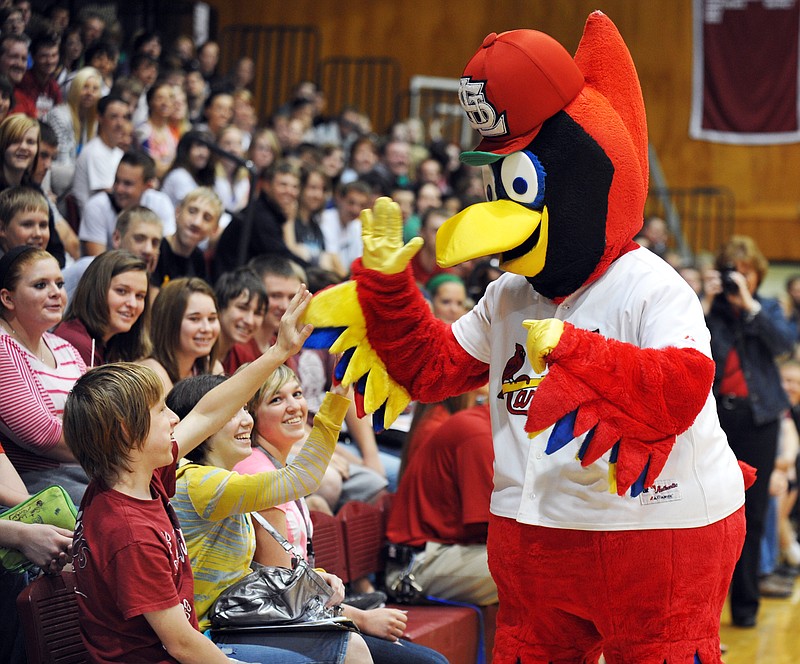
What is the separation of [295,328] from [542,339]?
604mm

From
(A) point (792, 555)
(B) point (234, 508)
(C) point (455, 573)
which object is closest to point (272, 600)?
(B) point (234, 508)

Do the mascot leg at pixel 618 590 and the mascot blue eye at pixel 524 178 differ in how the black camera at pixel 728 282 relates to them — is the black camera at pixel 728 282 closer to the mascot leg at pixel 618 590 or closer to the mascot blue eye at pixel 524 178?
the mascot leg at pixel 618 590

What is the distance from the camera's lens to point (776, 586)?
5.16 m

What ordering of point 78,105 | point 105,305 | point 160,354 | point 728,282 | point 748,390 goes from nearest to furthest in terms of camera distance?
point 105,305, point 160,354, point 748,390, point 728,282, point 78,105

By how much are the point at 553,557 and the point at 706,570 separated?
279 mm

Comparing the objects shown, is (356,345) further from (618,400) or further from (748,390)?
(748,390)

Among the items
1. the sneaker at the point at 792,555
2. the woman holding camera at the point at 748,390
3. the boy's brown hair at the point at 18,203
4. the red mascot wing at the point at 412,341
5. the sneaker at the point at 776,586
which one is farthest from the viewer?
the sneaker at the point at 792,555

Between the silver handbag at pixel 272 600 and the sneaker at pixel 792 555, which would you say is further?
the sneaker at pixel 792 555

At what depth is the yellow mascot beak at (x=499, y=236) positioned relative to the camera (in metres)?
2.02

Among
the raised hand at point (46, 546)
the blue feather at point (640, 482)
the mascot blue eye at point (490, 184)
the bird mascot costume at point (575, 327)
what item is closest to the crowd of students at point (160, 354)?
the raised hand at point (46, 546)

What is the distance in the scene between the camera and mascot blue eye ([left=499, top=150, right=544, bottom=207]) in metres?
2.09

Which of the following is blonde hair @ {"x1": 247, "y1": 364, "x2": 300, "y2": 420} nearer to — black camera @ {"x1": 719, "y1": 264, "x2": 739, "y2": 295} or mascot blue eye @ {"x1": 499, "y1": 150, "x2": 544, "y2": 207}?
mascot blue eye @ {"x1": 499, "y1": 150, "x2": 544, "y2": 207}

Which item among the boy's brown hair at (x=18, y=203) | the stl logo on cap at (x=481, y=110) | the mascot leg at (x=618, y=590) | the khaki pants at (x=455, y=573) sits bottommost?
the khaki pants at (x=455, y=573)

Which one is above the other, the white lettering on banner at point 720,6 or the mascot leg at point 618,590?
the white lettering on banner at point 720,6
